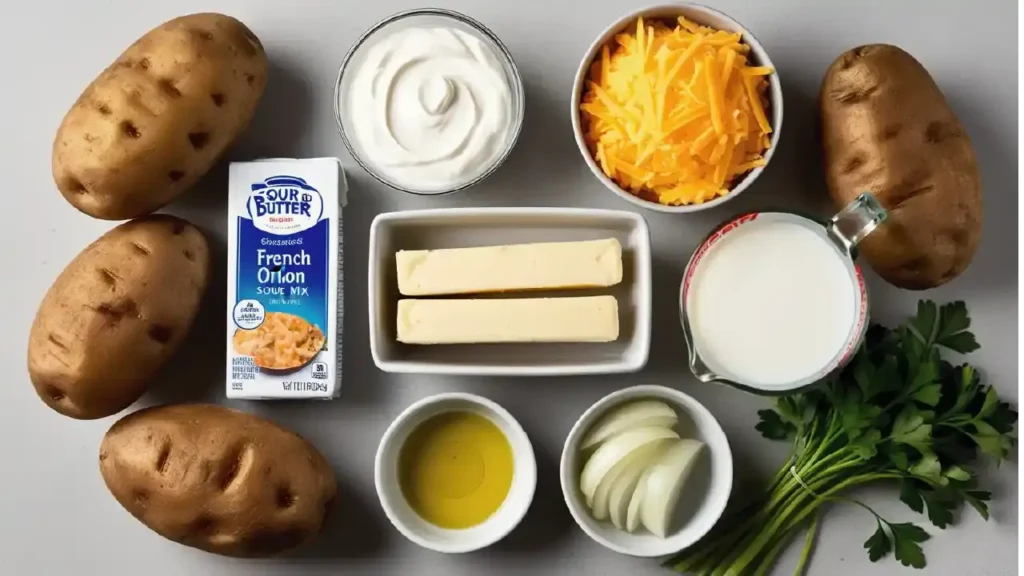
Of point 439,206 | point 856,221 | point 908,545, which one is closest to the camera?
point 856,221

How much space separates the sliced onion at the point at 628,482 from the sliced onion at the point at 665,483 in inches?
0.4

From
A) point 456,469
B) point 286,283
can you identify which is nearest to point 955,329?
point 456,469

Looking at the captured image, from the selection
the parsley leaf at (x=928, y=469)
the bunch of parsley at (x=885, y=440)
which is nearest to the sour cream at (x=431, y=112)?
the bunch of parsley at (x=885, y=440)

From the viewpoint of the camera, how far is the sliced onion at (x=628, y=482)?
1.09m

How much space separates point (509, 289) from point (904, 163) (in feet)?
1.67

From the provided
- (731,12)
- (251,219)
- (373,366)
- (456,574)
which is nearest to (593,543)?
(456,574)

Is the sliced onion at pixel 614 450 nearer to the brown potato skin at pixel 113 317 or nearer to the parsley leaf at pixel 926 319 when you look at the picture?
the parsley leaf at pixel 926 319

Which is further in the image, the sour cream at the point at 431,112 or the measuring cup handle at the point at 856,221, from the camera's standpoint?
the sour cream at the point at 431,112

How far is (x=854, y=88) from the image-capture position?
110 cm

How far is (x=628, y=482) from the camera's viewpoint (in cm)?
110

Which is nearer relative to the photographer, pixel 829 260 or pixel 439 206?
pixel 829 260

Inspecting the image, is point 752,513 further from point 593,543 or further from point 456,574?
point 456,574

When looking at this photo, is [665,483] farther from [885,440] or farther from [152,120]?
[152,120]

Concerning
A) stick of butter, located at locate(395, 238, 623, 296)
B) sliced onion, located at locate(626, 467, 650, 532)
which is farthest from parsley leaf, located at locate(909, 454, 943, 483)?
stick of butter, located at locate(395, 238, 623, 296)
